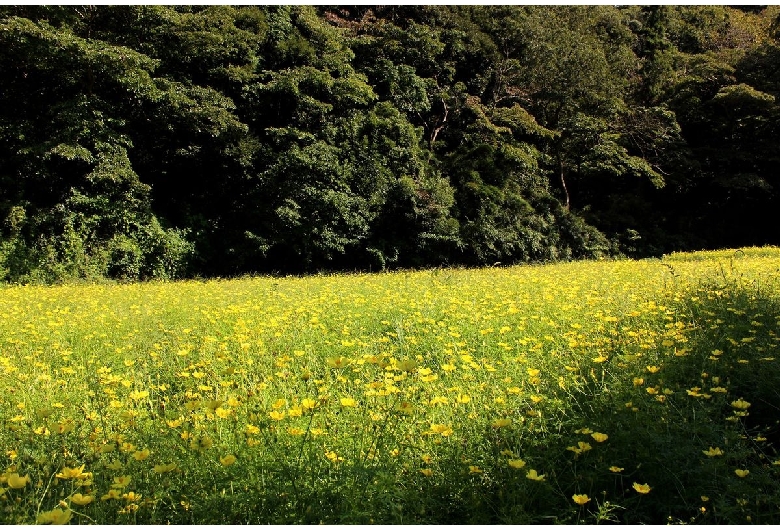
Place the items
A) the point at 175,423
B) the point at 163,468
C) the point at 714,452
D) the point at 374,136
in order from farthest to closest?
the point at 374,136 → the point at 175,423 → the point at 714,452 → the point at 163,468

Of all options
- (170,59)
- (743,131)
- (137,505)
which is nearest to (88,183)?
(170,59)

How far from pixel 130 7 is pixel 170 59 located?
183 centimetres

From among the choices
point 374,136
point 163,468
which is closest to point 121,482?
point 163,468

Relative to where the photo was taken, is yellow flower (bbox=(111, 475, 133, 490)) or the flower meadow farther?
the flower meadow

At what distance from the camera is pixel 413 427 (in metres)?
2.77

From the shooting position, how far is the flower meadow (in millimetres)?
2217

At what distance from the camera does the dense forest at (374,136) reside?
51.0 feet

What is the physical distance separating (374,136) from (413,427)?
17397 millimetres

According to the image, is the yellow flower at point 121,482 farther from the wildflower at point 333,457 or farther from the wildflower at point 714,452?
the wildflower at point 714,452

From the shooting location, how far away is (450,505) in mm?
2336

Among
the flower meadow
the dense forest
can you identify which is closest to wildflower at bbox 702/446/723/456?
the flower meadow

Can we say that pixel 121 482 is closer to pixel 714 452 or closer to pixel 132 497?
pixel 132 497

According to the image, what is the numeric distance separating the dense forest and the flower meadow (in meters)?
12.7

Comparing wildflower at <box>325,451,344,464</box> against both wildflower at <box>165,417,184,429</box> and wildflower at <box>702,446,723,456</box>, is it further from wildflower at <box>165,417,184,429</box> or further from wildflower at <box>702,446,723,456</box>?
wildflower at <box>702,446,723,456</box>
